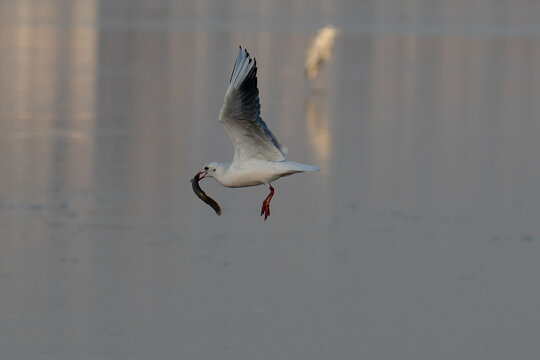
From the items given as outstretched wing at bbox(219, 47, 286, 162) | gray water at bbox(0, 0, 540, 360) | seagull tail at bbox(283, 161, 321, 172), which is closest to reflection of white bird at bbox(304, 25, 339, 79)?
gray water at bbox(0, 0, 540, 360)

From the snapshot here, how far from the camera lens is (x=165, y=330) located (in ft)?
28.7

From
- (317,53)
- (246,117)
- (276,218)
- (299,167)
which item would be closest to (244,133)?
(246,117)

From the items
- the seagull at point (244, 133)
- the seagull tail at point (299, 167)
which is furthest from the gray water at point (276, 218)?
the seagull tail at point (299, 167)

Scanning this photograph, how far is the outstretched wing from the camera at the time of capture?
280 inches

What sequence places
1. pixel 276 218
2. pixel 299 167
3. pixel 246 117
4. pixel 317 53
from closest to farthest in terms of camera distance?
pixel 299 167 → pixel 246 117 → pixel 276 218 → pixel 317 53

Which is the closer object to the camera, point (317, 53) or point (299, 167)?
point (299, 167)

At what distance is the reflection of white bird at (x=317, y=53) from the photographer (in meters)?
20.6

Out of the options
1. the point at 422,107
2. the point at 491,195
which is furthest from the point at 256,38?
the point at 491,195

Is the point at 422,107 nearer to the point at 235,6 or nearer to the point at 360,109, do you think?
the point at 360,109

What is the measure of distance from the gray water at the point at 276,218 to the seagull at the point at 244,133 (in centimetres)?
164

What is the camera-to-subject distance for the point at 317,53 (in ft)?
67.9

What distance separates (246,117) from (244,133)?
12 centimetres

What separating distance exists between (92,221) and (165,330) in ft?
9.36

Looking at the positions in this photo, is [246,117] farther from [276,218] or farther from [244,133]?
[276,218]
